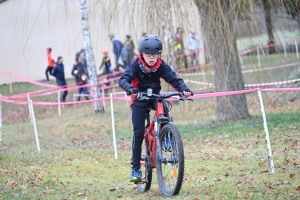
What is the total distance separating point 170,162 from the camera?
6.84 m

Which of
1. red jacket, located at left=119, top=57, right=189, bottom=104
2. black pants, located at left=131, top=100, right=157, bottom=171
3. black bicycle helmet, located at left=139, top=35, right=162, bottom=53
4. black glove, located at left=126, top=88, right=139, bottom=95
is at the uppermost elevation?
black bicycle helmet, located at left=139, top=35, right=162, bottom=53

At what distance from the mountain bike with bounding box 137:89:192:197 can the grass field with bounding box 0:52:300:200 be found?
20 cm

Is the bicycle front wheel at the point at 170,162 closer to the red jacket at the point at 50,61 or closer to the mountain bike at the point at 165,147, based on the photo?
the mountain bike at the point at 165,147

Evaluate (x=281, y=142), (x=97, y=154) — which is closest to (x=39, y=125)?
(x=97, y=154)

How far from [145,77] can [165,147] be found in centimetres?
83

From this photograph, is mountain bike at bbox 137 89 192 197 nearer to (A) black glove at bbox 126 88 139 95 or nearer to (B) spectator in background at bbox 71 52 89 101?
(A) black glove at bbox 126 88 139 95

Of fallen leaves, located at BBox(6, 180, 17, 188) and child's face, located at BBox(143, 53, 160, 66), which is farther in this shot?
fallen leaves, located at BBox(6, 180, 17, 188)

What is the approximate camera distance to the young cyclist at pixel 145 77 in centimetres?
690

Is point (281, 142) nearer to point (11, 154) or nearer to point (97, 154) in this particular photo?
point (97, 154)

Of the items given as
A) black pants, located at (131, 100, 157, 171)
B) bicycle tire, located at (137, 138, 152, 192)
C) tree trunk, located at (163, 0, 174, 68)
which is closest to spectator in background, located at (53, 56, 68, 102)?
tree trunk, located at (163, 0, 174, 68)

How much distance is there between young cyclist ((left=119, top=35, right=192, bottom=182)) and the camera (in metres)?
6.90

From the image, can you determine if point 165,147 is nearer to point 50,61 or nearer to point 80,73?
point 80,73

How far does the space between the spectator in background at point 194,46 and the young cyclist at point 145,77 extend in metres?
1.01

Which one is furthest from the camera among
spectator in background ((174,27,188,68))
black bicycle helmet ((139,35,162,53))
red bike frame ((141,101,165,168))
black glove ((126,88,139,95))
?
spectator in background ((174,27,188,68))
